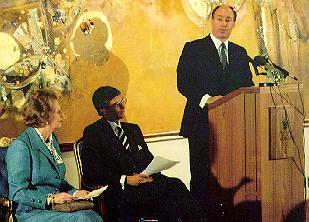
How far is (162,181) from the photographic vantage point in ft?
16.5

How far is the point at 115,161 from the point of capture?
4.91 metres

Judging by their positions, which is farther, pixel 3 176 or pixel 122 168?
pixel 122 168

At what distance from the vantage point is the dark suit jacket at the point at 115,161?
4809mm

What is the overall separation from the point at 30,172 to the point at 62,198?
297mm

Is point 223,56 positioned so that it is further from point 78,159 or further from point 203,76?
point 78,159

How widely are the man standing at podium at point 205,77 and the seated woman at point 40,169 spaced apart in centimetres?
113

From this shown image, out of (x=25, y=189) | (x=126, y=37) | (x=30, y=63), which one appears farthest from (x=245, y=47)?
(x=25, y=189)

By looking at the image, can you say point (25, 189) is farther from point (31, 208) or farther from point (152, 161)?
point (152, 161)

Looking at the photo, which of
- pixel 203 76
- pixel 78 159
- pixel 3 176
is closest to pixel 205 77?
pixel 203 76

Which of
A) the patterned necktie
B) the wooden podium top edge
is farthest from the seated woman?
the patterned necktie

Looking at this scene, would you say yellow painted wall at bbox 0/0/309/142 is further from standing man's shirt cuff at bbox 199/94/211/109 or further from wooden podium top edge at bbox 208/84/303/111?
wooden podium top edge at bbox 208/84/303/111

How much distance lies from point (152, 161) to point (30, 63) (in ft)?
4.01

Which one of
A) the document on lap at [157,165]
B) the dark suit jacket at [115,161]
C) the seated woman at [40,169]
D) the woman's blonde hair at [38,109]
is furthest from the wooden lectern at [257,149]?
the woman's blonde hair at [38,109]

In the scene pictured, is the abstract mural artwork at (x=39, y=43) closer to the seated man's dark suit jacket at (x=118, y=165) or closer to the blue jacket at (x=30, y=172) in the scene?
the blue jacket at (x=30, y=172)
